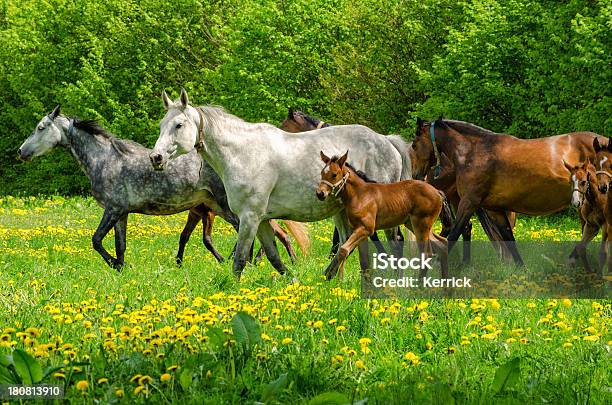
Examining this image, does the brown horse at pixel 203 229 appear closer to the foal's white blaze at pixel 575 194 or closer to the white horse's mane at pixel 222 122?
the white horse's mane at pixel 222 122

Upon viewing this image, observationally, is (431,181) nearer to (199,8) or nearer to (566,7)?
(566,7)

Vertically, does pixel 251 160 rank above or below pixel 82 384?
above

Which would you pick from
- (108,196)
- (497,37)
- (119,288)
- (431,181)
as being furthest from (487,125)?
(119,288)

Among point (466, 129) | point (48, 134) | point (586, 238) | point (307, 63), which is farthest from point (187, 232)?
point (307, 63)

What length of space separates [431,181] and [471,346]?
22.0 feet

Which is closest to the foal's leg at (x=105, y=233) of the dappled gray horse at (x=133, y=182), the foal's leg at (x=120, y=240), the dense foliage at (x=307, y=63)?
the dappled gray horse at (x=133, y=182)

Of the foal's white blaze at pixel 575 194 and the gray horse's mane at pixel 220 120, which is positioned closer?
the foal's white blaze at pixel 575 194

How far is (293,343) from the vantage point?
6.45 m

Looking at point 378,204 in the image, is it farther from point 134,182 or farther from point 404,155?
point 134,182

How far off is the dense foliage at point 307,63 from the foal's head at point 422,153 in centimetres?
1019

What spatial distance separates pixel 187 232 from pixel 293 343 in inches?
325

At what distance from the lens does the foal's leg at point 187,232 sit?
46.4 ft

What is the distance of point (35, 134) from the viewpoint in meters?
14.6

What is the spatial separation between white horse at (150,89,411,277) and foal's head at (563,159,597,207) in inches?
103
